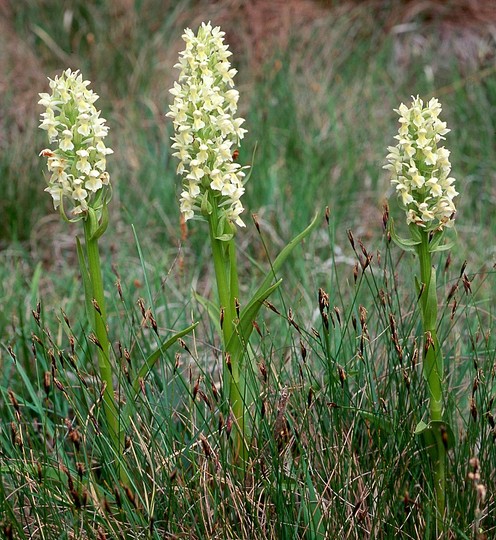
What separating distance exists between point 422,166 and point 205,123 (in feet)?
1.98

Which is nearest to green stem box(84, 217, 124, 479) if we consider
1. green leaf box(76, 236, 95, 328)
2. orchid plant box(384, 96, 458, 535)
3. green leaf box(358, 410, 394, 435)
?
green leaf box(76, 236, 95, 328)

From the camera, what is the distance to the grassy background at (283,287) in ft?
7.96

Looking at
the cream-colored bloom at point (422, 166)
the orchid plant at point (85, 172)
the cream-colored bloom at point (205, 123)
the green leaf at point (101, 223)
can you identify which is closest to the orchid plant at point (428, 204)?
the cream-colored bloom at point (422, 166)

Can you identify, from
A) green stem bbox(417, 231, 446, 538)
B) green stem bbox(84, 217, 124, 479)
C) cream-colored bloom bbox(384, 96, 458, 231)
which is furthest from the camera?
green stem bbox(84, 217, 124, 479)

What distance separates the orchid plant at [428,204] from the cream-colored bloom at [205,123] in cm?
46

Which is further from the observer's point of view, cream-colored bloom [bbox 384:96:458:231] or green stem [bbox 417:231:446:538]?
green stem [bbox 417:231:446:538]

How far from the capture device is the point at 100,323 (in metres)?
2.54

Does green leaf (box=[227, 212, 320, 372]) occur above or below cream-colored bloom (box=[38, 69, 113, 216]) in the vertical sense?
below

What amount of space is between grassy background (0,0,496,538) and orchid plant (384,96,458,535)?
59 millimetres

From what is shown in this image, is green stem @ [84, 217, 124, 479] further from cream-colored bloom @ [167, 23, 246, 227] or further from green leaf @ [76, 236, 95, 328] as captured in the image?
cream-colored bloom @ [167, 23, 246, 227]

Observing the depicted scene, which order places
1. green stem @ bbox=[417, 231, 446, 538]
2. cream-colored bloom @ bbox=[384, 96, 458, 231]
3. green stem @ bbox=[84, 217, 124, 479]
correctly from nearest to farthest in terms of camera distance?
1. cream-colored bloom @ bbox=[384, 96, 458, 231]
2. green stem @ bbox=[417, 231, 446, 538]
3. green stem @ bbox=[84, 217, 124, 479]

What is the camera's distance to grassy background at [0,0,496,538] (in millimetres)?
2426

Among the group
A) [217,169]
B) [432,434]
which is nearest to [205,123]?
[217,169]

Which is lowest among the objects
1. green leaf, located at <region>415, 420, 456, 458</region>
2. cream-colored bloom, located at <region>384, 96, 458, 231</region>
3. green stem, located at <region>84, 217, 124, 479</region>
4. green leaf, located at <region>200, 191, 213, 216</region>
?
green leaf, located at <region>415, 420, 456, 458</region>
